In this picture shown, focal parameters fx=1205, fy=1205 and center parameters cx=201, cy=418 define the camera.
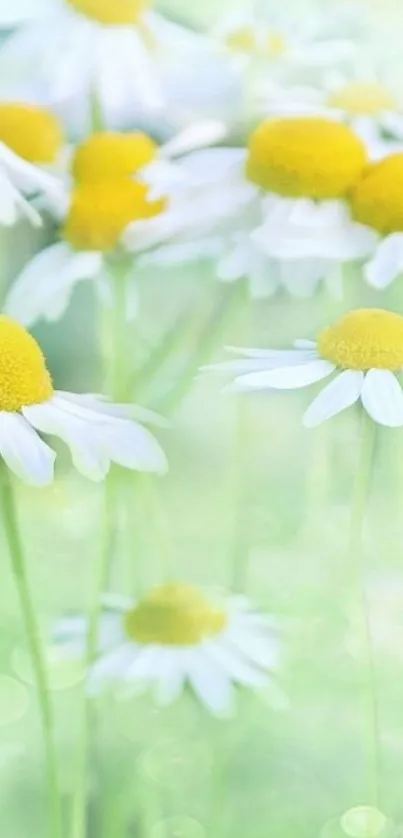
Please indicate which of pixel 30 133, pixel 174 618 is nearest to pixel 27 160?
pixel 30 133

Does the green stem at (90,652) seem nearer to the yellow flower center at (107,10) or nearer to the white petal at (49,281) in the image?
the white petal at (49,281)

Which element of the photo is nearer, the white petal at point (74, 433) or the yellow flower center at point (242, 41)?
the white petal at point (74, 433)

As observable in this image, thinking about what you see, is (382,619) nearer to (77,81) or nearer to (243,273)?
(243,273)

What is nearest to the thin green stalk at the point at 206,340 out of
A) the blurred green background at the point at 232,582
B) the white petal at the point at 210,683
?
the blurred green background at the point at 232,582

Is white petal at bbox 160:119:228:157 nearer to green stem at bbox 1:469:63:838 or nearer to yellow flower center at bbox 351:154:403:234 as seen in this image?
yellow flower center at bbox 351:154:403:234

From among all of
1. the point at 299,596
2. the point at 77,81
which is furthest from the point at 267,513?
the point at 77,81

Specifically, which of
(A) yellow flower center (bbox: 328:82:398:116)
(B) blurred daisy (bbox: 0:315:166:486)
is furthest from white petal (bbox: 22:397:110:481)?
(A) yellow flower center (bbox: 328:82:398:116)
